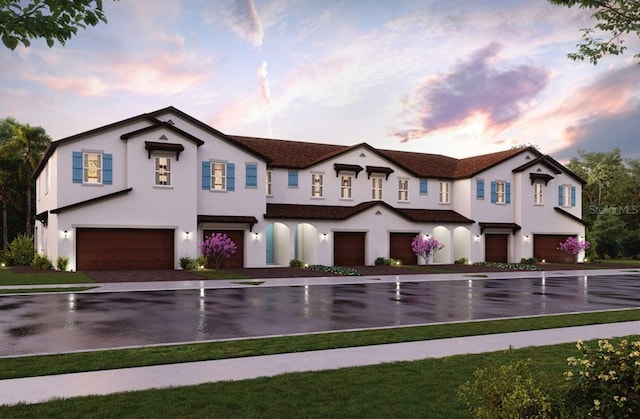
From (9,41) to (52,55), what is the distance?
29.9 meters

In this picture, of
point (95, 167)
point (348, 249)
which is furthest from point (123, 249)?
point (348, 249)

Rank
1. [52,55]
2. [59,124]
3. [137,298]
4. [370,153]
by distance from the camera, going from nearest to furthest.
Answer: [137,298] < [52,55] < [370,153] < [59,124]

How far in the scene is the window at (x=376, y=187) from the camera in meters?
43.1

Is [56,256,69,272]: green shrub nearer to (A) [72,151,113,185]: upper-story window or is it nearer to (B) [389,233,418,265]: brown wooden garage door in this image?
(A) [72,151,113,185]: upper-story window

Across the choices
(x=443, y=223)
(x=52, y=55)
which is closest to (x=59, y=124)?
(x=52, y=55)

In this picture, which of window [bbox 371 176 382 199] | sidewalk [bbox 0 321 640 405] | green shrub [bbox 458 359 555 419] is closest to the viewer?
green shrub [bbox 458 359 555 419]

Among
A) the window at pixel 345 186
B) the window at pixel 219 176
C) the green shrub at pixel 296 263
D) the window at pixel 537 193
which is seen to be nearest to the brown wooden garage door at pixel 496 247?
the window at pixel 537 193

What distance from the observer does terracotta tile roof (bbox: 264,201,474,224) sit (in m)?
37.9

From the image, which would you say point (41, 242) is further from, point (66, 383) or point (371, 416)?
point (371, 416)

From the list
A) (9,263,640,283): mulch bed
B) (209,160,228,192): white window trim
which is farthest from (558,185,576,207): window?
(209,160,228,192): white window trim

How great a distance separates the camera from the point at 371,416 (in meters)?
6.65

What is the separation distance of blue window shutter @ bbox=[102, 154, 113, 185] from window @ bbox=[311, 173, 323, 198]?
14.1 meters

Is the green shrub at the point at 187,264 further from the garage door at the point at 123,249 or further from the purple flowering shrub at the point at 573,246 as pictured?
the purple flowering shrub at the point at 573,246

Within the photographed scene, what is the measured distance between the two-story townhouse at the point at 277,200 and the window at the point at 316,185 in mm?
78
